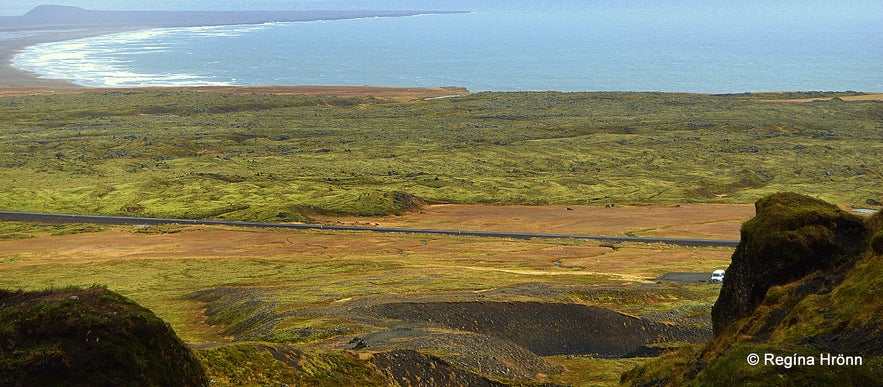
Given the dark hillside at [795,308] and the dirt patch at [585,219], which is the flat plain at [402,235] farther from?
the dark hillside at [795,308]

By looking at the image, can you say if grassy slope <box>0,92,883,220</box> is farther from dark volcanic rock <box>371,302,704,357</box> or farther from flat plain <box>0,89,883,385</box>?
dark volcanic rock <box>371,302,704,357</box>

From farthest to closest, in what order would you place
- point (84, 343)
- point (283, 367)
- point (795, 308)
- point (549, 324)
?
point (549, 324) → point (283, 367) → point (795, 308) → point (84, 343)

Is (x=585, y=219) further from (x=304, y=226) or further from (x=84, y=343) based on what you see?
(x=84, y=343)

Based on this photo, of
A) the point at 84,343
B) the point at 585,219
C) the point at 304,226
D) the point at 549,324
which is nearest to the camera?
the point at 84,343

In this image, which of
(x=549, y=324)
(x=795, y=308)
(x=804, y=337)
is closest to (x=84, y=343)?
(x=804, y=337)

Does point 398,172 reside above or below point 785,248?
below

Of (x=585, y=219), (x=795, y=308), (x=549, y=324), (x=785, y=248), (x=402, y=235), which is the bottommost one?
(x=402, y=235)

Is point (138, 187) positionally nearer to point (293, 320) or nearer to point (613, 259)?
point (613, 259)

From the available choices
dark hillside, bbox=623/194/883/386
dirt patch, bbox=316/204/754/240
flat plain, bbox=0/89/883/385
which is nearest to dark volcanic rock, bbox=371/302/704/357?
flat plain, bbox=0/89/883/385
